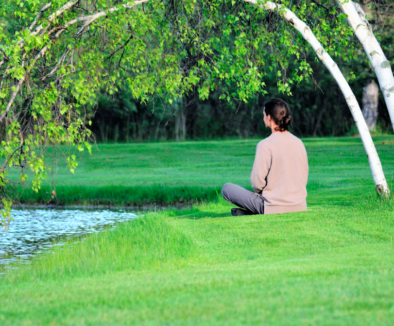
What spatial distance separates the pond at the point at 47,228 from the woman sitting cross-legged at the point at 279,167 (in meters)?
3.23

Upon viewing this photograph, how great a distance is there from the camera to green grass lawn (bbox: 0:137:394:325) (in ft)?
12.7

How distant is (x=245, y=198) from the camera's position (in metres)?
8.06

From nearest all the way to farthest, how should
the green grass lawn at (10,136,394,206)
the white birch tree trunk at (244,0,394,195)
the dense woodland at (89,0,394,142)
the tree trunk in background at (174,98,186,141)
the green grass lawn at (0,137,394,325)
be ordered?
the green grass lawn at (0,137,394,325) < the white birch tree trunk at (244,0,394,195) < the green grass lawn at (10,136,394,206) < the dense woodland at (89,0,394,142) < the tree trunk in background at (174,98,186,141)

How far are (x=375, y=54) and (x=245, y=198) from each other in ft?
→ 10.0

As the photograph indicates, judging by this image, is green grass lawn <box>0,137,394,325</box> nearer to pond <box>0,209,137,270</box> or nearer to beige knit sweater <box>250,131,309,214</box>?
beige knit sweater <box>250,131,309,214</box>

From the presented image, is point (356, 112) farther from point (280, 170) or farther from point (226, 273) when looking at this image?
point (226, 273)

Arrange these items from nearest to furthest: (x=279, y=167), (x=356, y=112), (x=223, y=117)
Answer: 1. (x=279, y=167)
2. (x=356, y=112)
3. (x=223, y=117)

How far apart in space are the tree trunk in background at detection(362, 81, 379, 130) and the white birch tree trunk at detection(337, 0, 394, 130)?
2128 centimetres

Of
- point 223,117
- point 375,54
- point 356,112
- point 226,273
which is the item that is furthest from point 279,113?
point 223,117

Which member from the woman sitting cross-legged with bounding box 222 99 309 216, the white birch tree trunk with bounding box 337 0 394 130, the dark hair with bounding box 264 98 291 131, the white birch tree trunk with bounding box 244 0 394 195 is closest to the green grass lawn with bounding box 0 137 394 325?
the woman sitting cross-legged with bounding box 222 99 309 216

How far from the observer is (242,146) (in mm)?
26312

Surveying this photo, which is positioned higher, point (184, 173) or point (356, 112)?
point (356, 112)

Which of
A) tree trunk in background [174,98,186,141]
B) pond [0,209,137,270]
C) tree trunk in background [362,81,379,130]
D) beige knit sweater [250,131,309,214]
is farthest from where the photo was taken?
tree trunk in background [174,98,186,141]

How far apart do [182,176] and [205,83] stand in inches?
322
